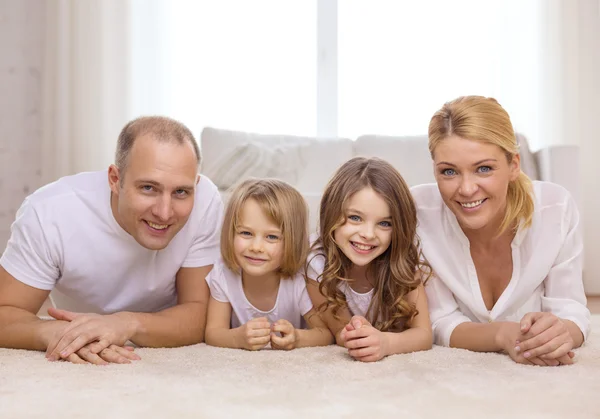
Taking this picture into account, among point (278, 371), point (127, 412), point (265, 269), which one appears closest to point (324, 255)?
point (265, 269)

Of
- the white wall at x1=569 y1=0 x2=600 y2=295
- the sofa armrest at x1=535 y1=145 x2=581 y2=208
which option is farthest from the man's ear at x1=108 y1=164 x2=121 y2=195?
the white wall at x1=569 y1=0 x2=600 y2=295

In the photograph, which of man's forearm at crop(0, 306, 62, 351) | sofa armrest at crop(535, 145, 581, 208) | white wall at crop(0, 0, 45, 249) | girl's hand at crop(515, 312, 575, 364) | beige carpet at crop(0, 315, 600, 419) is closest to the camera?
beige carpet at crop(0, 315, 600, 419)

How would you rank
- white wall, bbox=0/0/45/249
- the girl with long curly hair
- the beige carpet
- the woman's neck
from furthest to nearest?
white wall, bbox=0/0/45/249, the woman's neck, the girl with long curly hair, the beige carpet

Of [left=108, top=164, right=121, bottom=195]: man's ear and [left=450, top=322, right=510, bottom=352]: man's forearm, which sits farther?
[left=108, top=164, right=121, bottom=195]: man's ear

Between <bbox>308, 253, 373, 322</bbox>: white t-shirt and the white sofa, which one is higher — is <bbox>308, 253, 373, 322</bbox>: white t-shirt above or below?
below

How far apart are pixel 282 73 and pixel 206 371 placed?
10.8ft

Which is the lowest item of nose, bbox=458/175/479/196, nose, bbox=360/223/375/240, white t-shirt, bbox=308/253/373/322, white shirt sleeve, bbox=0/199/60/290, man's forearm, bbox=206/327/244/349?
man's forearm, bbox=206/327/244/349

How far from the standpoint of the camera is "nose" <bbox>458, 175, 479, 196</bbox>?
178 cm

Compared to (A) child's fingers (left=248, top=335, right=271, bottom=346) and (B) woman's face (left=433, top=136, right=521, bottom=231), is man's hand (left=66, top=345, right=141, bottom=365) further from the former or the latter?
(B) woman's face (left=433, top=136, right=521, bottom=231)

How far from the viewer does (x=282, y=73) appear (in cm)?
457

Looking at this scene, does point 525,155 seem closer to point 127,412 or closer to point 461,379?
point 461,379

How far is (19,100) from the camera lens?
4547 mm

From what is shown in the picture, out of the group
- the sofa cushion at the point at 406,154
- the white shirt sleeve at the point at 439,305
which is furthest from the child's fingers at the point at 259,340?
the sofa cushion at the point at 406,154

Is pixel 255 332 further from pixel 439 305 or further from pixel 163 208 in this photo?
pixel 439 305
